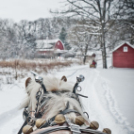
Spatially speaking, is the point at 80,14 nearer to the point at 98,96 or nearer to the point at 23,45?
the point at 23,45

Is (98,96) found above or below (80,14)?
below

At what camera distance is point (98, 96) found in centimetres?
425

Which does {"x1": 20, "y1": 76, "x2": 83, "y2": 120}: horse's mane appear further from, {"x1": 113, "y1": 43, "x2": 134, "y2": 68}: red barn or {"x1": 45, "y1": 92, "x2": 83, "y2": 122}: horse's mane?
{"x1": 113, "y1": 43, "x2": 134, "y2": 68}: red barn

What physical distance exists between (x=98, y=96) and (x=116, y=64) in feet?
32.8

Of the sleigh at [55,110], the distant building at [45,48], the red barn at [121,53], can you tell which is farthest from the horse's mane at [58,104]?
the red barn at [121,53]

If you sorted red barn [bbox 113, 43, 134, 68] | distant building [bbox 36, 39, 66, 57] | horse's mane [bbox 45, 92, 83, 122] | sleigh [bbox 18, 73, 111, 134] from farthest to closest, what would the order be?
red barn [bbox 113, 43, 134, 68] → distant building [bbox 36, 39, 66, 57] → horse's mane [bbox 45, 92, 83, 122] → sleigh [bbox 18, 73, 111, 134]

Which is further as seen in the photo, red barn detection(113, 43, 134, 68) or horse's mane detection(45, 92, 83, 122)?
red barn detection(113, 43, 134, 68)

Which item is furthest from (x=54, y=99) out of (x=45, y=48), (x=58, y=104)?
(x=45, y=48)

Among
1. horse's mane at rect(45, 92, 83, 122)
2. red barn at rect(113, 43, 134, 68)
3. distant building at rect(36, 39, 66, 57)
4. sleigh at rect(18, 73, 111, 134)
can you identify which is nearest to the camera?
sleigh at rect(18, 73, 111, 134)

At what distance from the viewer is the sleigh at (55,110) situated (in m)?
0.77

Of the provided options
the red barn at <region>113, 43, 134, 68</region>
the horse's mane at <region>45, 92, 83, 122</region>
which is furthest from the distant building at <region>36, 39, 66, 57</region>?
the horse's mane at <region>45, 92, 83, 122</region>

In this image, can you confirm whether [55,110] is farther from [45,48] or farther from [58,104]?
[45,48]

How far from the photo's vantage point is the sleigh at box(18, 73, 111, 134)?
768 mm

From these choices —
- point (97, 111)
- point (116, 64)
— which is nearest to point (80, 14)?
point (116, 64)
